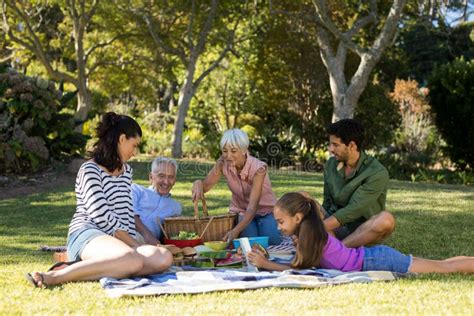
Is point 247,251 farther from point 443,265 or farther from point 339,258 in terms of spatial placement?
point 443,265

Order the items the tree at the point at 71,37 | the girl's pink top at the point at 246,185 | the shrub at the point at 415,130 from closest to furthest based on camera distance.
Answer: the girl's pink top at the point at 246,185 < the shrub at the point at 415,130 < the tree at the point at 71,37

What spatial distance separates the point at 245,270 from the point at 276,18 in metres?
15.9

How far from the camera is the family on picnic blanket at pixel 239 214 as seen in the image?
5383mm

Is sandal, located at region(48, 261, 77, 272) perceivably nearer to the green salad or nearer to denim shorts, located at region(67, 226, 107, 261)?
denim shorts, located at region(67, 226, 107, 261)

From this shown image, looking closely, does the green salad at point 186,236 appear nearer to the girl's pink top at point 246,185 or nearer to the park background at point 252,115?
the girl's pink top at point 246,185

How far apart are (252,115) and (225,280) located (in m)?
18.3

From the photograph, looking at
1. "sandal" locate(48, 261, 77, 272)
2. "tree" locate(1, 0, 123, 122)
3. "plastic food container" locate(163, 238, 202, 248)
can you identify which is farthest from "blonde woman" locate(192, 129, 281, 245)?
"tree" locate(1, 0, 123, 122)

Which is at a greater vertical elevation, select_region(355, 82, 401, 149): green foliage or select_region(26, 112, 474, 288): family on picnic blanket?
select_region(355, 82, 401, 149): green foliage

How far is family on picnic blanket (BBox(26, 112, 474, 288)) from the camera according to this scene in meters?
5.38

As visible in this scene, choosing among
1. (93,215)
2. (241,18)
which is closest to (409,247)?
(93,215)

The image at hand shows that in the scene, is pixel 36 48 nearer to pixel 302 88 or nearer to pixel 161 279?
pixel 302 88

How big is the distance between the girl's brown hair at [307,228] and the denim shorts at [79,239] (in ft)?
4.57

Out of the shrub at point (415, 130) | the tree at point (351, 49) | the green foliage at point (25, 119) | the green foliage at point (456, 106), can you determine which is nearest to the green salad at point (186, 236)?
the green foliage at point (25, 119)

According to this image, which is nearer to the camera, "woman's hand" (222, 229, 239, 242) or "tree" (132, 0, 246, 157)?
"woman's hand" (222, 229, 239, 242)
